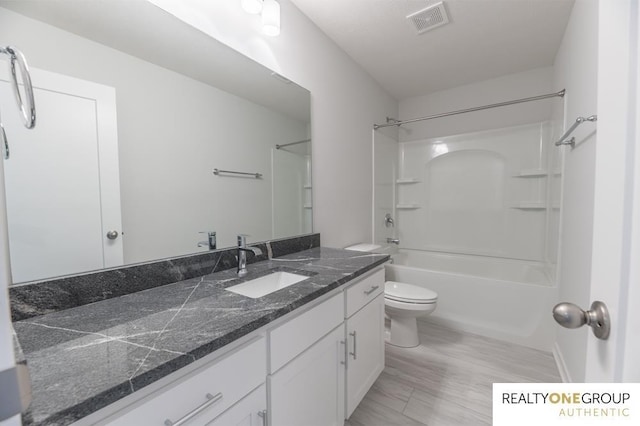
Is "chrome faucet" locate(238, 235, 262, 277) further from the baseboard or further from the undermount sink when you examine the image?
the baseboard

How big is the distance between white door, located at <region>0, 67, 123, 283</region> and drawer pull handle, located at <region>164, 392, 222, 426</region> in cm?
66

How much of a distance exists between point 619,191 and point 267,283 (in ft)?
4.13

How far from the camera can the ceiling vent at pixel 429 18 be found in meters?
1.84

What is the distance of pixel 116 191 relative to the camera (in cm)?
104

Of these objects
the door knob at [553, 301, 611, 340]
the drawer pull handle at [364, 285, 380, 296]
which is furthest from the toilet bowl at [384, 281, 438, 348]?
the door knob at [553, 301, 611, 340]

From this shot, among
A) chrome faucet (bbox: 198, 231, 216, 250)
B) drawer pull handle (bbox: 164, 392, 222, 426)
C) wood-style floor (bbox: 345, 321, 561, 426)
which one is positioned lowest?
wood-style floor (bbox: 345, 321, 561, 426)

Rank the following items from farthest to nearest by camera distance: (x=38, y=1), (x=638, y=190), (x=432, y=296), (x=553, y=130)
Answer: (x=553, y=130) → (x=432, y=296) → (x=38, y=1) → (x=638, y=190)

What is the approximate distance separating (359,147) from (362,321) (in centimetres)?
167

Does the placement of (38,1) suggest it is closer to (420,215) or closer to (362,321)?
(362,321)

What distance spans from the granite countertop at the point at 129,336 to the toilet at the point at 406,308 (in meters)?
1.09

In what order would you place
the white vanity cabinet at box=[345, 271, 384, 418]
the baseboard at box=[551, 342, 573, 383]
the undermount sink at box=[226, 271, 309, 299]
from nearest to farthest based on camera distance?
1. the undermount sink at box=[226, 271, 309, 299]
2. the white vanity cabinet at box=[345, 271, 384, 418]
3. the baseboard at box=[551, 342, 573, 383]

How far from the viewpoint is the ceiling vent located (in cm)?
184

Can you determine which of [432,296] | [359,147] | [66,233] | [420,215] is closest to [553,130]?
[420,215]

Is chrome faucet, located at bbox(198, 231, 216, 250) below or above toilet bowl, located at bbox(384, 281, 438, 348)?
above
